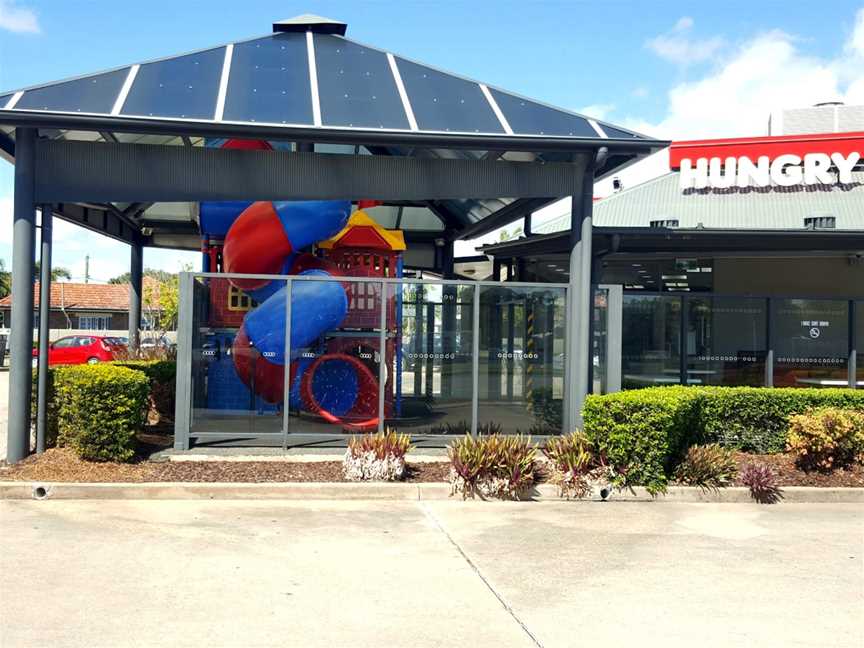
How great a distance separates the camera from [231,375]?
11.8 metres

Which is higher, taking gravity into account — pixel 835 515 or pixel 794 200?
pixel 794 200

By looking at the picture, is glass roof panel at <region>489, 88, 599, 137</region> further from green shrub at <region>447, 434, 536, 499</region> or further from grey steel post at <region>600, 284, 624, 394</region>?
green shrub at <region>447, 434, 536, 499</region>

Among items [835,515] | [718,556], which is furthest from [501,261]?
[718,556]

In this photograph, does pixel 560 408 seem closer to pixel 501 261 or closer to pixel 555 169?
pixel 555 169

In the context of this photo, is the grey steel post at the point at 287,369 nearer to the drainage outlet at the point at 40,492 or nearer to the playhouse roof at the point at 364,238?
the playhouse roof at the point at 364,238

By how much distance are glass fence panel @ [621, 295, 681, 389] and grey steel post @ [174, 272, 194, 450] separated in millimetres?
7084

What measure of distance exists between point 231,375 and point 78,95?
396cm

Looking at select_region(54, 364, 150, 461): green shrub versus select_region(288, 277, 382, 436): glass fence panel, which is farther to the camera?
select_region(288, 277, 382, 436): glass fence panel

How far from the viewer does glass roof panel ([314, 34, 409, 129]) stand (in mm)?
11125

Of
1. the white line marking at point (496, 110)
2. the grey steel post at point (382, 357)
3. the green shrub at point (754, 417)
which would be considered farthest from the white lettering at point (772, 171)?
the grey steel post at point (382, 357)

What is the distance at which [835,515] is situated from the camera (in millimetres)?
9648

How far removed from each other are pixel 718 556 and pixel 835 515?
2.75m

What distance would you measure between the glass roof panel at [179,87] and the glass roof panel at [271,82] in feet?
0.82

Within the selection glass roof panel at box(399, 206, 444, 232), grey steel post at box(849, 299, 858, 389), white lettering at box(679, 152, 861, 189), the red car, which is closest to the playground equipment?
glass roof panel at box(399, 206, 444, 232)
